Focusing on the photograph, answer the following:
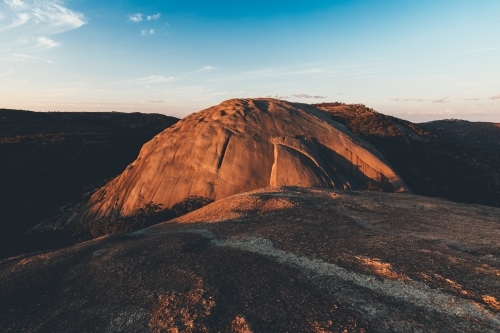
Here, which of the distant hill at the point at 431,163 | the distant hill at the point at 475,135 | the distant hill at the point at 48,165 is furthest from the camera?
the distant hill at the point at 475,135

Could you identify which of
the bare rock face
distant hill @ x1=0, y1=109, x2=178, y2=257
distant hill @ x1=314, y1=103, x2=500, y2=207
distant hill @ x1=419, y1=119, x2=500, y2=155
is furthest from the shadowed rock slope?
distant hill @ x1=419, y1=119, x2=500, y2=155

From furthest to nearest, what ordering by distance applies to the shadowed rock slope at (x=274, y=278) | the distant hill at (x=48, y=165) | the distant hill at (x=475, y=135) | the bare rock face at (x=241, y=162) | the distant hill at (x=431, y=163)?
the distant hill at (x=475, y=135) → the distant hill at (x=431, y=163) → the distant hill at (x=48, y=165) → the bare rock face at (x=241, y=162) → the shadowed rock slope at (x=274, y=278)

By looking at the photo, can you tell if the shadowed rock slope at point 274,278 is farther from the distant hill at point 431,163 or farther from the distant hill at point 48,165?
the distant hill at point 431,163

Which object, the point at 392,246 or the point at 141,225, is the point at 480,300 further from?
the point at 141,225

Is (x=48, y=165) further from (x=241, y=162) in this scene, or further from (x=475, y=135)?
(x=475, y=135)

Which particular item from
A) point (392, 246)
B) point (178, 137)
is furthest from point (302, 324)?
point (178, 137)

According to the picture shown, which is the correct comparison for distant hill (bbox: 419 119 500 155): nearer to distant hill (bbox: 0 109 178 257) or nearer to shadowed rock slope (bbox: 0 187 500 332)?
distant hill (bbox: 0 109 178 257)

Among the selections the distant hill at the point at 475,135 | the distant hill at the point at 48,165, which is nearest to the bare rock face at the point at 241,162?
the distant hill at the point at 48,165
